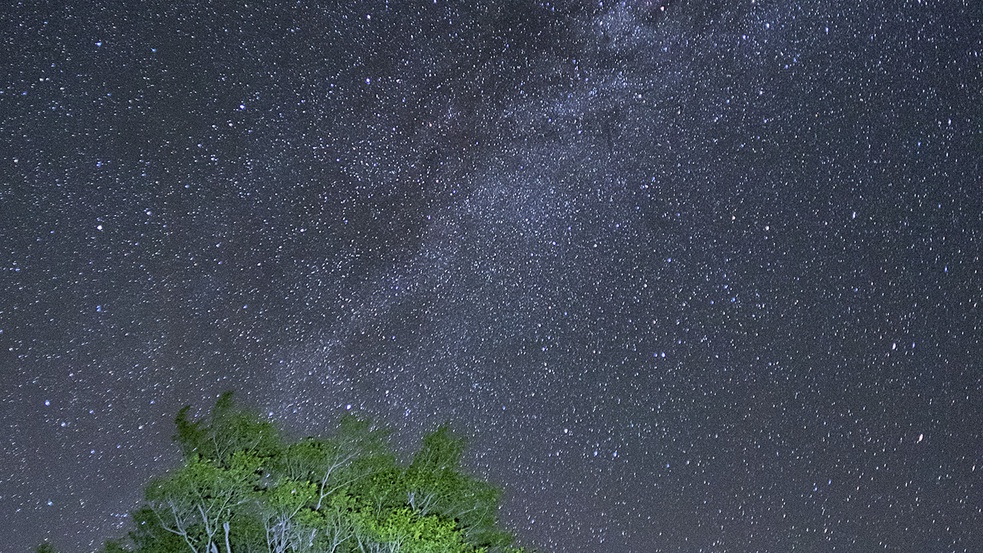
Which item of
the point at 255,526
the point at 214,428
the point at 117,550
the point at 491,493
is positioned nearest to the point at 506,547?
the point at 491,493

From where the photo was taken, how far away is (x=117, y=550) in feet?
38.9

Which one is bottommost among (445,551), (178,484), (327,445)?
(445,551)

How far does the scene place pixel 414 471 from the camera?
472 inches

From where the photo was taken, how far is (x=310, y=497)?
427 inches

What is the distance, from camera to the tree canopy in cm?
1058

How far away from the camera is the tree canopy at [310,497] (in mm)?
10578

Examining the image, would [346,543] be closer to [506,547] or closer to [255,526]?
[255,526]

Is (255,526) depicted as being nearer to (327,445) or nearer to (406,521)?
(327,445)

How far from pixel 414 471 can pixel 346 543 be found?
138cm

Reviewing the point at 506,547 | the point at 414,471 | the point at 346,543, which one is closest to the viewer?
the point at 346,543

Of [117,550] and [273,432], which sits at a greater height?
[273,432]

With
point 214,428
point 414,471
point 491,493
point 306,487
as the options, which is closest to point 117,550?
point 214,428

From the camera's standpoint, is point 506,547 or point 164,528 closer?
point 164,528

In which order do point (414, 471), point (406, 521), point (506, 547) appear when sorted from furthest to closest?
point (506, 547)
point (414, 471)
point (406, 521)
